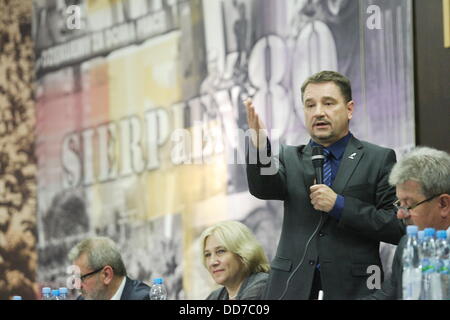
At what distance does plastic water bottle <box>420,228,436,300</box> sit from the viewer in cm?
305

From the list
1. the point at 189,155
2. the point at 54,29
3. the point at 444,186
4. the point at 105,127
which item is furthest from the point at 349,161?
the point at 54,29

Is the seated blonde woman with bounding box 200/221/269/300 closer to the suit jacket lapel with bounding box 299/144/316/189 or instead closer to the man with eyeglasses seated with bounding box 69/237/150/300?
the man with eyeglasses seated with bounding box 69/237/150/300

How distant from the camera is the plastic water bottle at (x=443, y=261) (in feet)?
9.99

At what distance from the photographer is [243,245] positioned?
457cm

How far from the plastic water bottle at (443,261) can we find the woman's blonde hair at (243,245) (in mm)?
1463

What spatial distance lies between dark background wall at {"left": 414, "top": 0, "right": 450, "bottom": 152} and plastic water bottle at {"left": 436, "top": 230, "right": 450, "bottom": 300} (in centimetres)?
179

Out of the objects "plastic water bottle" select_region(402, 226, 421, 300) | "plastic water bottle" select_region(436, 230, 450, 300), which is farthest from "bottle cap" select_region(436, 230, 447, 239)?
"plastic water bottle" select_region(402, 226, 421, 300)

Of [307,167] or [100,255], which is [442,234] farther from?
[100,255]

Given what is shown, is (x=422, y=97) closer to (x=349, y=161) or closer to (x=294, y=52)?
(x=294, y=52)

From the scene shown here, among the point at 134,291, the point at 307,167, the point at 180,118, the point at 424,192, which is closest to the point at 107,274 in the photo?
the point at 134,291

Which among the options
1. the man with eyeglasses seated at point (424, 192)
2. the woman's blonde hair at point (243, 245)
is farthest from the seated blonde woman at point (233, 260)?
the man with eyeglasses seated at point (424, 192)

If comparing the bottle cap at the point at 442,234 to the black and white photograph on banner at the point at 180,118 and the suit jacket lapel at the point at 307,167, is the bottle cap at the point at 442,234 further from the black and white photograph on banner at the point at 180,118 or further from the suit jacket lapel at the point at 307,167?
the suit jacket lapel at the point at 307,167

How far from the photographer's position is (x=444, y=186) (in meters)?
3.49
